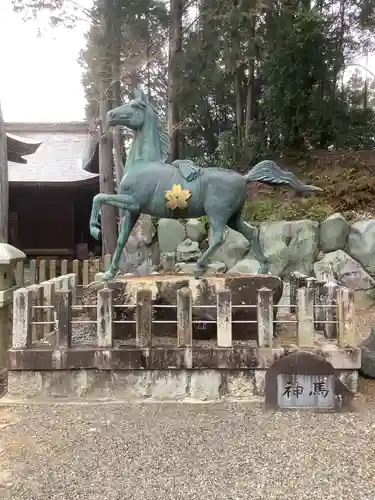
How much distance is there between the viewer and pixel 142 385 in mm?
4539

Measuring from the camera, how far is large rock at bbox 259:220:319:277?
405 inches

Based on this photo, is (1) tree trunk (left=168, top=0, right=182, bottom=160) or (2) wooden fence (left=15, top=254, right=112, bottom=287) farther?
(1) tree trunk (left=168, top=0, right=182, bottom=160)

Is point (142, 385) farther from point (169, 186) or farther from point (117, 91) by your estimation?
point (117, 91)

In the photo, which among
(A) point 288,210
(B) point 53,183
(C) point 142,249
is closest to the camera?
(C) point 142,249

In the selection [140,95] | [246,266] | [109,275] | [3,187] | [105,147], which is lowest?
[246,266]

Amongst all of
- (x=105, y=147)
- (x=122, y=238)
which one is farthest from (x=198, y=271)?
(x=105, y=147)

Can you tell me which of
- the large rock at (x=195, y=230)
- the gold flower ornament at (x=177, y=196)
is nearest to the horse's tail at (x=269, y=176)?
the gold flower ornament at (x=177, y=196)

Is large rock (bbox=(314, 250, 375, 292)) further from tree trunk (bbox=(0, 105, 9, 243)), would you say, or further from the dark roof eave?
the dark roof eave

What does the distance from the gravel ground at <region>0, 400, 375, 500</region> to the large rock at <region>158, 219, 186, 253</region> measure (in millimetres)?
6710

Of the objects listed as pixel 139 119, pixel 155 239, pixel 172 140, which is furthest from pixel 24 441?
pixel 172 140

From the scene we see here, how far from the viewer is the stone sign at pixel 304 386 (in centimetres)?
426

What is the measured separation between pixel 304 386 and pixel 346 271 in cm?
626

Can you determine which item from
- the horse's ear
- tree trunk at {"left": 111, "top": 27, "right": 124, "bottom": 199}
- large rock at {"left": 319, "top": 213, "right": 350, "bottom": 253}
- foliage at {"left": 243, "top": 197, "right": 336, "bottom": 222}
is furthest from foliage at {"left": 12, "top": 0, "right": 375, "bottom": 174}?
the horse's ear

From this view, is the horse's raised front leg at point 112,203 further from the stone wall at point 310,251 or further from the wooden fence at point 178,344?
the stone wall at point 310,251
